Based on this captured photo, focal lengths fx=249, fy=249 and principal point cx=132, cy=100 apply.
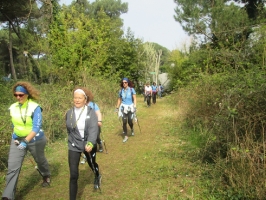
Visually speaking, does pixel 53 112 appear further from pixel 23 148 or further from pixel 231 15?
pixel 231 15

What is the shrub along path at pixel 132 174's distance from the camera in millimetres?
4297

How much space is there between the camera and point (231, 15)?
38.8 feet

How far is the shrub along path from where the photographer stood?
4.30m

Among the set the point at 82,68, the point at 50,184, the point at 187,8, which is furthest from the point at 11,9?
the point at 50,184

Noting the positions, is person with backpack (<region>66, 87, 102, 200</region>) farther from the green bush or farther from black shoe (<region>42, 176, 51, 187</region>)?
the green bush

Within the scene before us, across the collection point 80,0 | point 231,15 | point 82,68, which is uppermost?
point 80,0

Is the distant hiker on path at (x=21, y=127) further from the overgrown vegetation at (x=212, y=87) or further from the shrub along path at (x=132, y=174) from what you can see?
the overgrown vegetation at (x=212, y=87)

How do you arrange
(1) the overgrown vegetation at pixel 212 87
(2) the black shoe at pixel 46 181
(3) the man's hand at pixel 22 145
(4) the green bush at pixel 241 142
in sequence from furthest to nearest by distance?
(2) the black shoe at pixel 46 181 < (1) the overgrown vegetation at pixel 212 87 < (3) the man's hand at pixel 22 145 < (4) the green bush at pixel 241 142

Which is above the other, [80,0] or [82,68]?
[80,0]

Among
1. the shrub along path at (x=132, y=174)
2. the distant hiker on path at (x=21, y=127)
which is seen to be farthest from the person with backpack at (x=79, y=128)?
the shrub along path at (x=132, y=174)

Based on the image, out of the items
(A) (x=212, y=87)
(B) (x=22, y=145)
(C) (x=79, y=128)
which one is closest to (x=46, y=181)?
(B) (x=22, y=145)

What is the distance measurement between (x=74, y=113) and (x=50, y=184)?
1825 millimetres

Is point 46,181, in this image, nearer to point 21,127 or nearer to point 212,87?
point 21,127

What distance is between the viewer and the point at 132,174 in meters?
5.14
